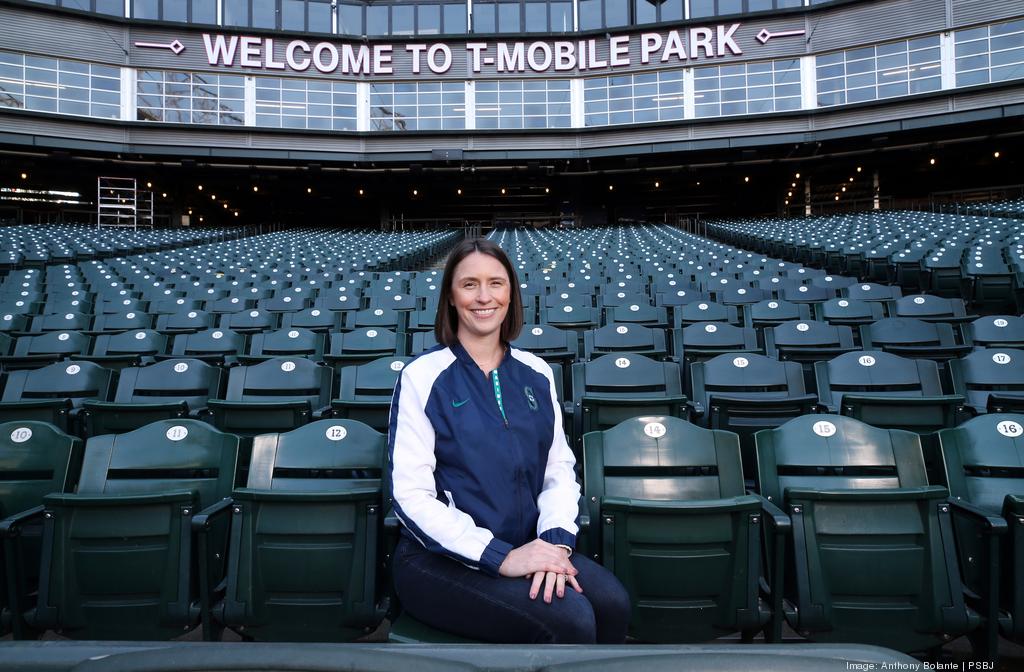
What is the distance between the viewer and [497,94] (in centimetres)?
2988

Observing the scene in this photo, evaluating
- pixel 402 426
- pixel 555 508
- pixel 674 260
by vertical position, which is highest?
Result: pixel 674 260

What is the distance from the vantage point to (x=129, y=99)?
2794cm

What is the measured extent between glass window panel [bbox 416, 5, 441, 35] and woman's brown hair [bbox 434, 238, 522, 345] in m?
32.7

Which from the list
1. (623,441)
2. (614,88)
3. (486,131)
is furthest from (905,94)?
(623,441)

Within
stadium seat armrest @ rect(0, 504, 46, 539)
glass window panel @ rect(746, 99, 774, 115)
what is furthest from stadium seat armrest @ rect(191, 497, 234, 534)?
glass window panel @ rect(746, 99, 774, 115)

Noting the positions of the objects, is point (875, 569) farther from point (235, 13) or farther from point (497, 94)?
point (235, 13)

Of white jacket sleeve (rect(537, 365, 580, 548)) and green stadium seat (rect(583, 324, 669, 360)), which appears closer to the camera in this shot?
white jacket sleeve (rect(537, 365, 580, 548))

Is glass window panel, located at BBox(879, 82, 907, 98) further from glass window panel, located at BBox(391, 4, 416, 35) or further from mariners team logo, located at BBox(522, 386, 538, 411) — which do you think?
mariners team logo, located at BBox(522, 386, 538, 411)

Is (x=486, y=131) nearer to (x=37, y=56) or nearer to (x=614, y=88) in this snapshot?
(x=614, y=88)

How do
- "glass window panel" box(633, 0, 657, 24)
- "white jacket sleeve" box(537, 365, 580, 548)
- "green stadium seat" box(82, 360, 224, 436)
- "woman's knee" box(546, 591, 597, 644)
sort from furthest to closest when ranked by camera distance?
"glass window panel" box(633, 0, 657, 24) → "green stadium seat" box(82, 360, 224, 436) → "white jacket sleeve" box(537, 365, 580, 548) → "woman's knee" box(546, 591, 597, 644)

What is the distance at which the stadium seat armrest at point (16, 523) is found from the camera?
247 cm

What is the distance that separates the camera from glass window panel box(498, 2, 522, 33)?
101 ft

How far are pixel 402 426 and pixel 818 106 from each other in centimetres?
3059

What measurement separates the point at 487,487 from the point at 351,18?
34.6m
